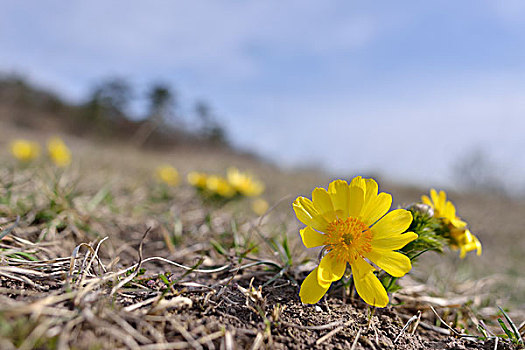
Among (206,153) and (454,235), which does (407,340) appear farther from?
(206,153)

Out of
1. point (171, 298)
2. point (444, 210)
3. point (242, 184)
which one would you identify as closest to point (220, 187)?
→ point (242, 184)

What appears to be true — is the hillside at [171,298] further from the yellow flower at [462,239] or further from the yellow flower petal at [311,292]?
the yellow flower at [462,239]

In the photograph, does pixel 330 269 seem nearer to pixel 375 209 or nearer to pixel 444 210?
pixel 375 209

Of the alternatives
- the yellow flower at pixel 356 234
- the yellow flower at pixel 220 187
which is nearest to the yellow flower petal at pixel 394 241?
the yellow flower at pixel 356 234

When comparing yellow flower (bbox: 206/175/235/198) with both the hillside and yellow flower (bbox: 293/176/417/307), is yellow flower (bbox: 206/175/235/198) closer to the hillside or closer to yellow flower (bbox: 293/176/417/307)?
the hillside

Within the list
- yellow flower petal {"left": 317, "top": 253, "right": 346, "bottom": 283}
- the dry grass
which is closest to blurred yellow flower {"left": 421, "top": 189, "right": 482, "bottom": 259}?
the dry grass
